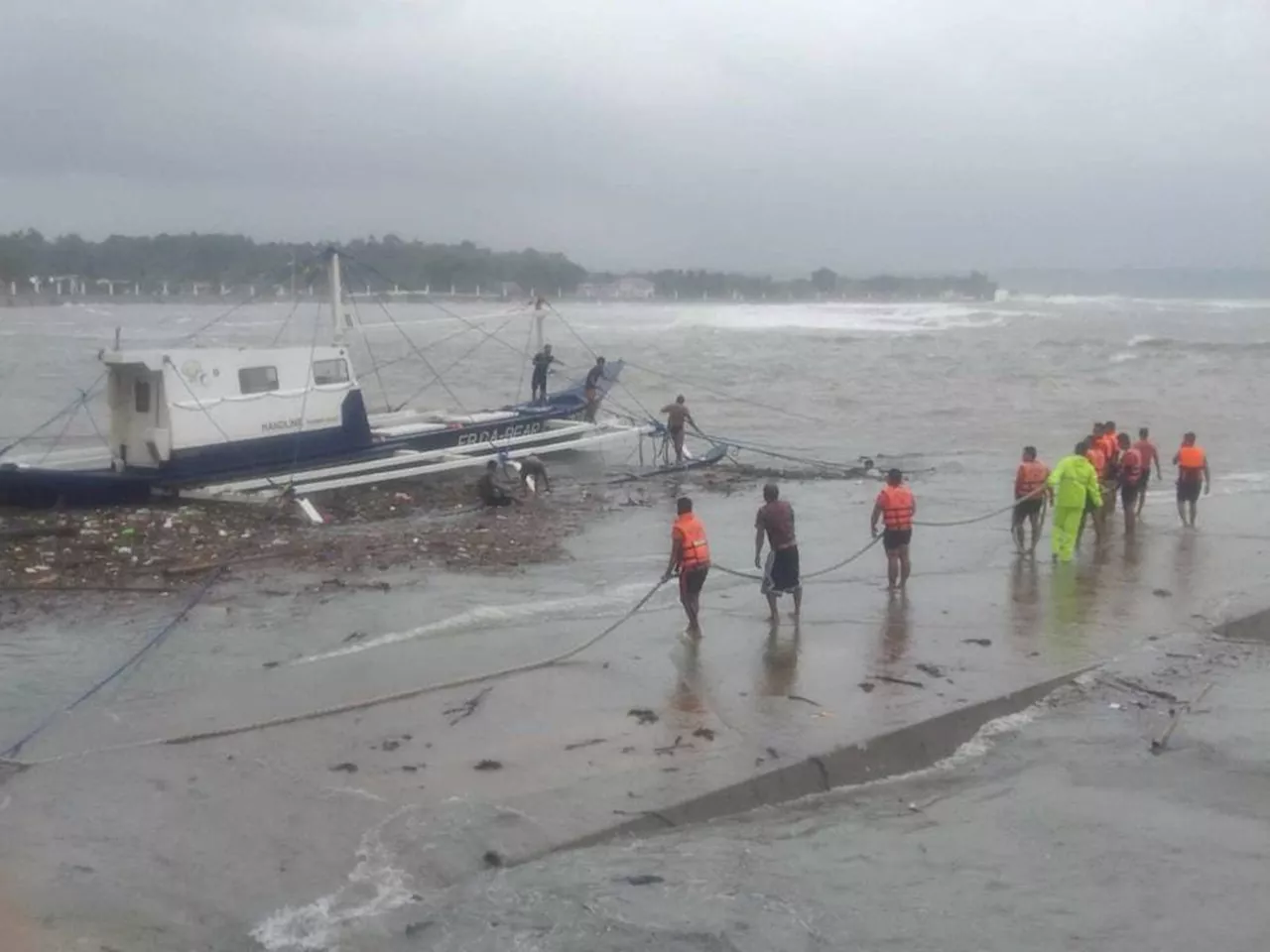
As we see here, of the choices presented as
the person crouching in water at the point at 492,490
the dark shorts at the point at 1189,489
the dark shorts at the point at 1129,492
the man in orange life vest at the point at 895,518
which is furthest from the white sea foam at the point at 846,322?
the man in orange life vest at the point at 895,518

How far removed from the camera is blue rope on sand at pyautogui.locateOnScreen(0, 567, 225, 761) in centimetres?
1035

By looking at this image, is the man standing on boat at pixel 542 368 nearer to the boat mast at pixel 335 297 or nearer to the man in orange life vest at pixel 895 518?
the boat mast at pixel 335 297

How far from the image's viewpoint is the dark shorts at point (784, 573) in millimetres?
13422

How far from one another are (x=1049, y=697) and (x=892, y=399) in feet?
104

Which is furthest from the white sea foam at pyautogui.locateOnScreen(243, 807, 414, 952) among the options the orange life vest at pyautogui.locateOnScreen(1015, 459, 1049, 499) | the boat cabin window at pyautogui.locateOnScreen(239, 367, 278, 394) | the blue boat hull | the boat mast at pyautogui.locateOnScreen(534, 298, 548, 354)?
the boat mast at pyautogui.locateOnScreen(534, 298, 548, 354)

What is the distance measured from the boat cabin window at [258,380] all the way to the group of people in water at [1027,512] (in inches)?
342

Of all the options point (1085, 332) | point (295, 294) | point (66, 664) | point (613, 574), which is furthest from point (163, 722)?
point (1085, 332)

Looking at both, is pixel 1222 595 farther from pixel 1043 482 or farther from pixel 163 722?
pixel 163 722

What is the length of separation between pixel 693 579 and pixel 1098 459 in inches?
311

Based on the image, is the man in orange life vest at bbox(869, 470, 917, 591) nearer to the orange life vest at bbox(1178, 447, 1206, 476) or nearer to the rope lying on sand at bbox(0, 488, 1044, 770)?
the rope lying on sand at bbox(0, 488, 1044, 770)

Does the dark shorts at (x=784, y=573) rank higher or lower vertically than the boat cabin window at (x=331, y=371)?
lower

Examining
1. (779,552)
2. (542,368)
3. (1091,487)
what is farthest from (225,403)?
(1091,487)

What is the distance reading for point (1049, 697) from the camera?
11.2 meters

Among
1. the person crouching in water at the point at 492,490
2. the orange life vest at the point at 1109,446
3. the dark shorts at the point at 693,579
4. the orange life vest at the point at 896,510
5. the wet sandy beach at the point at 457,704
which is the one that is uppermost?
the orange life vest at the point at 1109,446
